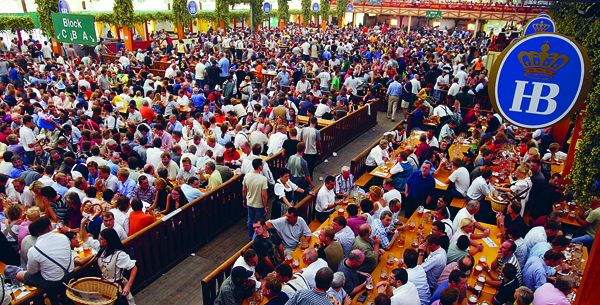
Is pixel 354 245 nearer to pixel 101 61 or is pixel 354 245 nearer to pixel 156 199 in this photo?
pixel 156 199

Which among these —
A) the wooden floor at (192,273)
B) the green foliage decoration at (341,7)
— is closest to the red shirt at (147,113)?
the wooden floor at (192,273)

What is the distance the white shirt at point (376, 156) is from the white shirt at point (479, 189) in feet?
7.45

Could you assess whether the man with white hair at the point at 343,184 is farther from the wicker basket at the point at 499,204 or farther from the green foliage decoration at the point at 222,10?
the green foliage decoration at the point at 222,10

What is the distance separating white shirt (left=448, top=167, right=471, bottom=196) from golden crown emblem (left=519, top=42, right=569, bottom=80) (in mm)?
4498

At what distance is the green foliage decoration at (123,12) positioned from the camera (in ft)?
81.0

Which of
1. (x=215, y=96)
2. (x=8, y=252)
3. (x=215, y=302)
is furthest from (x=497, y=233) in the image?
(x=215, y=96)

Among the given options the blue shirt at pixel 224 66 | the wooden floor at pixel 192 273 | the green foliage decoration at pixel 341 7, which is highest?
the green foliage decoration at pixel 341 7

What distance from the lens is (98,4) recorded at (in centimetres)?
3522

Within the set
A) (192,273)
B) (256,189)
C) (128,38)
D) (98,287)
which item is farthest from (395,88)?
(128,38)

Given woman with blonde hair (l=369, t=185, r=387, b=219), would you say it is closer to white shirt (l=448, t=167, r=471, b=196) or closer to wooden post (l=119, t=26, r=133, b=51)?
white shirt (l=448, t=167, r=471, b=196)

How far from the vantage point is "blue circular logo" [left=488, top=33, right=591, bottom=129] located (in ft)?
13.3

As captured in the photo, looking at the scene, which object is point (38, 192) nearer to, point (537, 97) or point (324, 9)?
point (537, 97)

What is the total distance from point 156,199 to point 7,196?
2.68 meters

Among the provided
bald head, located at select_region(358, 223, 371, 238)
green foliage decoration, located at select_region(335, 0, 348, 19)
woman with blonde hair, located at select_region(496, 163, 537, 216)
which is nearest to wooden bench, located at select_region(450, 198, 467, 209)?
woman with blonde hair, located at select_region(496, 163, 537, 216)
